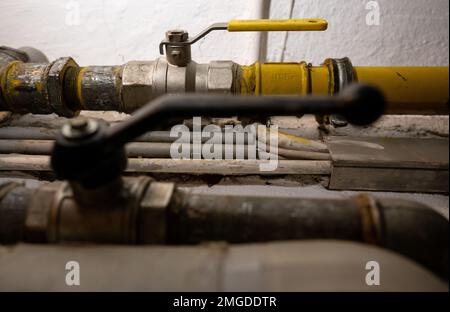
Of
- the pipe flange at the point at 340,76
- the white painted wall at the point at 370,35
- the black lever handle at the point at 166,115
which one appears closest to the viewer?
the black lever handle at the point at 166,115

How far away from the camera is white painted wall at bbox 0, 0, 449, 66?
154 cm

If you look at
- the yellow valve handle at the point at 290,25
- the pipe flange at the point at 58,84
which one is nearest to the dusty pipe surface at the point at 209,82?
the pipe flange at the point at 58,84

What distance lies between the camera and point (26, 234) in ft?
1.95

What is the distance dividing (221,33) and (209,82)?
22.4 inches

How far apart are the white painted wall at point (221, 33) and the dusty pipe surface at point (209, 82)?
49cm

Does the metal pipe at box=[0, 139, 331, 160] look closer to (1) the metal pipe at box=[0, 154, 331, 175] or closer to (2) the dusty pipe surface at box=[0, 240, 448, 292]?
(1) the metal pipe at box=[0, 154, 331, 175]

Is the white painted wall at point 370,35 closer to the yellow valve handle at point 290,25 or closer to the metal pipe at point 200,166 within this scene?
the yellow valve handle at point 290,25

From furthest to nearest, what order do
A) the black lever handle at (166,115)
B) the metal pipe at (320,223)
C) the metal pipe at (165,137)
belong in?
1. the metal pipe at (165,137)
2. the metal pipe at (320,223)
3. the black lever handle at (166,115)

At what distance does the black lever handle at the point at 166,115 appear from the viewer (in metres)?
0.49

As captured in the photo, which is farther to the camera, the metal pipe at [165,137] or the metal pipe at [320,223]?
the metal pipe at [165,137]

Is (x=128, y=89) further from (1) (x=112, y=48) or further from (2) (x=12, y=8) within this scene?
(2) (x=12, y=8)

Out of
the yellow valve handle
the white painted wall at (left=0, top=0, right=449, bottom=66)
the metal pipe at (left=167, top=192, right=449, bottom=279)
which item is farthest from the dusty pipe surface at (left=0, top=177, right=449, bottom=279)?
the white painted wall at (left=0, top=0, right=449, bottom=66)

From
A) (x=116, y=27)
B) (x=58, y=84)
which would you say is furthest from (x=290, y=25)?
(x=116, y=27)
